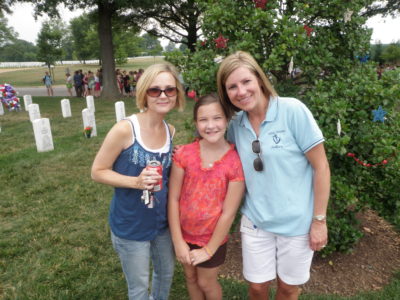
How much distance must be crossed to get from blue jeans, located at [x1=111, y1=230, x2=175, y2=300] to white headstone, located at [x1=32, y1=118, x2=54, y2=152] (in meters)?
6.37

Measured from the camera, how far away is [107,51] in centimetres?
1878

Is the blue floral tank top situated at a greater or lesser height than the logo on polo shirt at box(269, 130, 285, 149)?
lesser

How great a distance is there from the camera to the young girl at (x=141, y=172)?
201 cm

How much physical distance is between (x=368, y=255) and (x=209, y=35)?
2955 millimetres

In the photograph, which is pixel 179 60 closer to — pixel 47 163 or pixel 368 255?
pixel 368 255

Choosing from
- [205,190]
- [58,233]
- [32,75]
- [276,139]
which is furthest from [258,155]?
[32,75]

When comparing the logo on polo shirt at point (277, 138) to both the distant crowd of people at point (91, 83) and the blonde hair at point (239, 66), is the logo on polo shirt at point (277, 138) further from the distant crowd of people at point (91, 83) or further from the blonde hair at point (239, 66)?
the distant crowd of people at point (91, 83)

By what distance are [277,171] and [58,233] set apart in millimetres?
3439

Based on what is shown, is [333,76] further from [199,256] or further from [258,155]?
[199,256]

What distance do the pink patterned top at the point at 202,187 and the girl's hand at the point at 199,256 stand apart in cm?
8

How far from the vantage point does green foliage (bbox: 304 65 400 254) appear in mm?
2664

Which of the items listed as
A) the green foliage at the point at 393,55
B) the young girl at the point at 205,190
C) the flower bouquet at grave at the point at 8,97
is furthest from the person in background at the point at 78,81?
the green foliage at the point at 393,55

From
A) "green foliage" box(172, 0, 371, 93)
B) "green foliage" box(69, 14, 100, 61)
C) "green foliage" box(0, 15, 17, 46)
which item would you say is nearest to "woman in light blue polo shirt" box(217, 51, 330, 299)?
"green foliage" box(172, 0, 371, 93)

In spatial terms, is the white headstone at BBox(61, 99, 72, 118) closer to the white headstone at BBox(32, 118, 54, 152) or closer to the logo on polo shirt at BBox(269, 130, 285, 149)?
the white headstone at BBox(32, 118, 54, 152)
